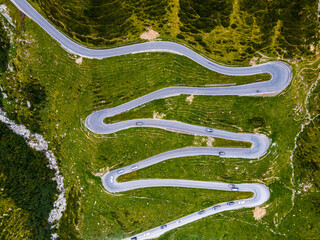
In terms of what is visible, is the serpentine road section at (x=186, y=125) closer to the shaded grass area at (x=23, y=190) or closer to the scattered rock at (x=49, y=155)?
the scattered rock at (x=49, y=155)

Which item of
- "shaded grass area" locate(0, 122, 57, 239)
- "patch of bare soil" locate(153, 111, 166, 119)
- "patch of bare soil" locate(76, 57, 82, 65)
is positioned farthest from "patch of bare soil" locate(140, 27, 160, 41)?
"shaded grass area" locate(0, 122, 57, 239)

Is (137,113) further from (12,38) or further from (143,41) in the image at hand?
(12,38)

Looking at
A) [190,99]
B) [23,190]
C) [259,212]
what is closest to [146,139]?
[190,99]

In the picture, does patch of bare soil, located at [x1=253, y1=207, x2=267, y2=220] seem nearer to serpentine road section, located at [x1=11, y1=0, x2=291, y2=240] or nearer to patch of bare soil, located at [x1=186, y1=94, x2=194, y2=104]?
serpentine road section, located at [x1=11, y1=0, x2=291, y2=240]

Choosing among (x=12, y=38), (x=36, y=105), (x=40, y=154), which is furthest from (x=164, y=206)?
(x=12, y=38)

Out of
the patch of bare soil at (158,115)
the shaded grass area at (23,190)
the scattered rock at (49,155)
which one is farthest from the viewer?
the patch of bare soil at (158,115)

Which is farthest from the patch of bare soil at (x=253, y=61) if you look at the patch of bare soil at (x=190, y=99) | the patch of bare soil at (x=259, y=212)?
the patch of bare soil at (x=259, y=212)
